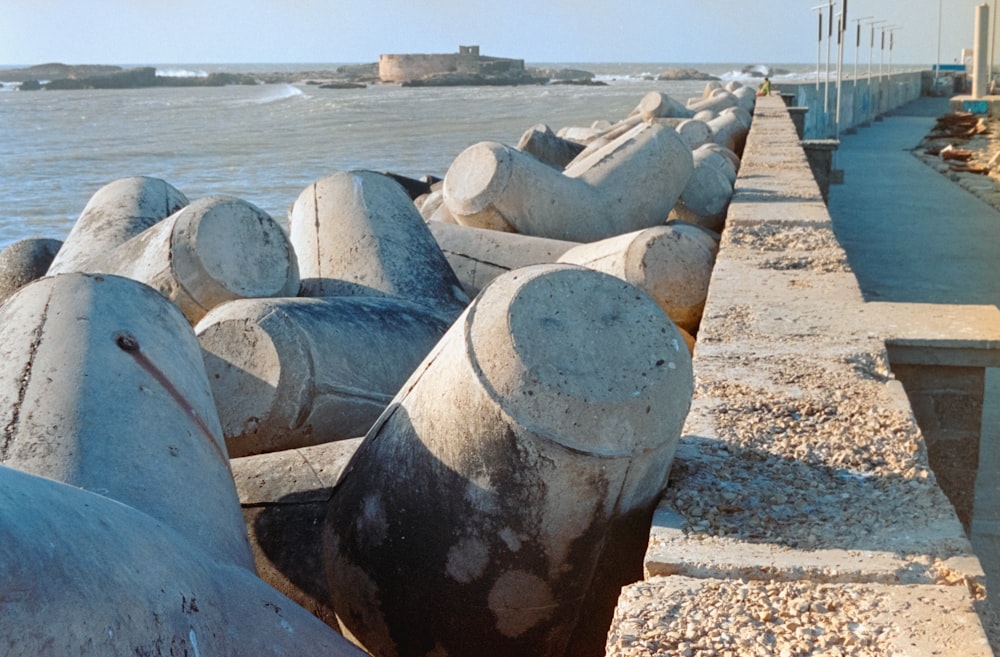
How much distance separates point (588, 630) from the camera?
2.79m

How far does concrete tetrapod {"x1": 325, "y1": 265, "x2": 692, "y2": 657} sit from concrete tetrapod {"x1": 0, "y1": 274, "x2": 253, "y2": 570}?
39cm

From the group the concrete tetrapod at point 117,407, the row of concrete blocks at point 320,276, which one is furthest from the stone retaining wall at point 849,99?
the concrete tetrapod at point 117,407

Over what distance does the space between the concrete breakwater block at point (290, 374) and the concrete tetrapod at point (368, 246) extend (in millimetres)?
1063

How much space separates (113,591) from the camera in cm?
180

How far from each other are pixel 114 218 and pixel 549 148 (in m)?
5.09

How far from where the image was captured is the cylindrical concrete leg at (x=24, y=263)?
657 cm

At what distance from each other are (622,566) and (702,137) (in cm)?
827

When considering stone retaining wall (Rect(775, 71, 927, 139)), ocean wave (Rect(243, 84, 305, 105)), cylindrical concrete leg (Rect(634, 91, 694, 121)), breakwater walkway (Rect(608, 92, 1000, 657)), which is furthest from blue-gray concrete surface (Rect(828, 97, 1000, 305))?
ocean wave (Rect(243, 84, 305, 105))

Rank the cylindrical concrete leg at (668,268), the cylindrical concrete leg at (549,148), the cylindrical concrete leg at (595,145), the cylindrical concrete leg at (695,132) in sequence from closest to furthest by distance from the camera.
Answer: the cylindrical concrete leg at (668,268), the cylindrical concrete leg at (595,145), the cylindrical concrete leg at (695,132), the cylindrical concrete leg at (549,148)

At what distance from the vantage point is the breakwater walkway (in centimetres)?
201

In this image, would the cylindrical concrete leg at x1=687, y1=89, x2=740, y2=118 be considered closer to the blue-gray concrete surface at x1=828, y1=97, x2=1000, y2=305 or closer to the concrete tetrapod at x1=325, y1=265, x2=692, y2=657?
the blue-gray concrete surface at x1=828, y1=97, x2=1000, y2=305

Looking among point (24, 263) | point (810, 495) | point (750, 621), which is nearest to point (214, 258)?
point (24, 263)

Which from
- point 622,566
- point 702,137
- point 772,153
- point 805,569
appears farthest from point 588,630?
point 702,137

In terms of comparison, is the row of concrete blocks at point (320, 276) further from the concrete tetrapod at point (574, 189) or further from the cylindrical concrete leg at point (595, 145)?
the cylindrical concrete leg at point (595, 145)
